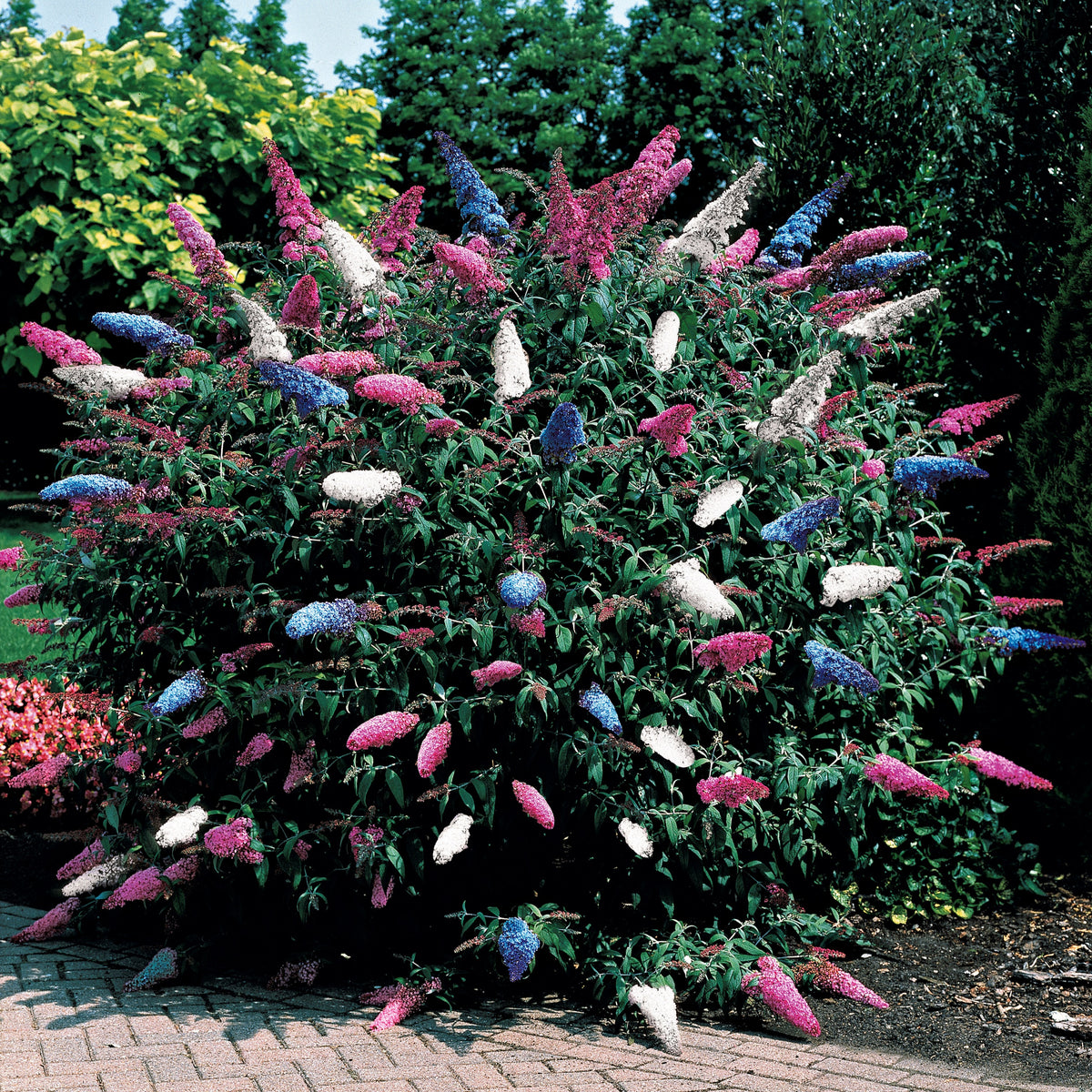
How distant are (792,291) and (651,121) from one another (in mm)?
22199

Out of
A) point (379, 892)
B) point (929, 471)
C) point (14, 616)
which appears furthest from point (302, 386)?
point (14, 616)

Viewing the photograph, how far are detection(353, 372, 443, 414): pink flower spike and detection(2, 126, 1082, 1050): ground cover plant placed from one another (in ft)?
0.05

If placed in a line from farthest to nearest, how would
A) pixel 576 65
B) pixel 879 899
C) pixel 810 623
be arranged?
1. pixel 576 65
2. pixel 879 899
3. pixel 810 623

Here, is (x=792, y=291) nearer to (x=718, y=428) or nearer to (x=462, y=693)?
(x=718, y=428)

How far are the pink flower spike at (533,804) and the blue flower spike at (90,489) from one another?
1.66 m

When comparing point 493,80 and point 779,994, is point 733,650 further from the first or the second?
point 493,80

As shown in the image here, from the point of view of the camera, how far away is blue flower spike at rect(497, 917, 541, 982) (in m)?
3.38

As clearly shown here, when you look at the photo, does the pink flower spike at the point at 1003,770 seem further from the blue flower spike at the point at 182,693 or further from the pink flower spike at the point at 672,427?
the blue flower spike at the point at 182,693

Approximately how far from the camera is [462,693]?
149 inches

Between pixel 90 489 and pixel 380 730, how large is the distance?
1.33m

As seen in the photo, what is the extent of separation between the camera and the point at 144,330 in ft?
13.9

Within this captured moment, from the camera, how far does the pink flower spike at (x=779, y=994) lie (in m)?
3.47

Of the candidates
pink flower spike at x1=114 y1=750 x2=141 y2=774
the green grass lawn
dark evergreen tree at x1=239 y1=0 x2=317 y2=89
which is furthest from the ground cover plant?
dark evergreen tree at x1=239 y1=0 x2=317 y2=89

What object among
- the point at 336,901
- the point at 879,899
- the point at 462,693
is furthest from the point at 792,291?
the point at 336,901
